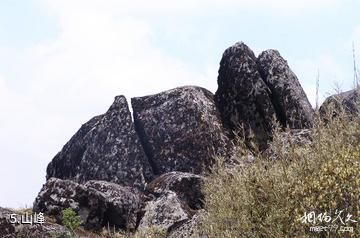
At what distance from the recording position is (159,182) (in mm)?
20375

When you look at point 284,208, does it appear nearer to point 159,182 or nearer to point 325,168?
point 325,168

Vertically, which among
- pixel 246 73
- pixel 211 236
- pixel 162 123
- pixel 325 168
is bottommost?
pixel 211 236

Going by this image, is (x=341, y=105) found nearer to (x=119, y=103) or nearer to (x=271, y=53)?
(x=119, y=103)

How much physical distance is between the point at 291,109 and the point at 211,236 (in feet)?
44.9

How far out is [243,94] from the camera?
23.8m

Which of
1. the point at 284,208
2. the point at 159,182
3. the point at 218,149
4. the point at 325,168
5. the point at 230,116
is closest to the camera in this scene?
the point at 325,168

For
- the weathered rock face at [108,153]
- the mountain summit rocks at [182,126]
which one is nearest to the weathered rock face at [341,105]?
the mountain summit rocks at [182,126]

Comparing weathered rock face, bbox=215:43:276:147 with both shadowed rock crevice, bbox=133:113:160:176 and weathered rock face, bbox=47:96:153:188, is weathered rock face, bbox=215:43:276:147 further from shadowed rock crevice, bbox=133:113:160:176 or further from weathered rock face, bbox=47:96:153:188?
weathered rock face, bbox=47:96:153:188

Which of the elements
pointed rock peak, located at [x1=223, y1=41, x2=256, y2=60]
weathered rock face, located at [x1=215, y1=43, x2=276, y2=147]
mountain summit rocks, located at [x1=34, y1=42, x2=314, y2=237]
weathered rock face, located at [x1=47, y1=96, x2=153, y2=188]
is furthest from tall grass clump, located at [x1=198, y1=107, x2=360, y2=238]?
pointed rock peak, located at [x1=223, y1=41, x2=256, y2=60]

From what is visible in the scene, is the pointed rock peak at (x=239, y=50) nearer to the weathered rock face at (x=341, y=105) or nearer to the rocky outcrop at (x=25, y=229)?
the weathered rock face at (x=341, y=105)

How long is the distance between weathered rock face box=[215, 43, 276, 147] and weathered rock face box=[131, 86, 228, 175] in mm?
580

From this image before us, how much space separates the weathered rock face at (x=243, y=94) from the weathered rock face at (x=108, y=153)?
155 inches

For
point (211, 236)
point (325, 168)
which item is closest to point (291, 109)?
point (211, 236)

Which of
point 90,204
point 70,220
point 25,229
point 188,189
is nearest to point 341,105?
point 70,220
